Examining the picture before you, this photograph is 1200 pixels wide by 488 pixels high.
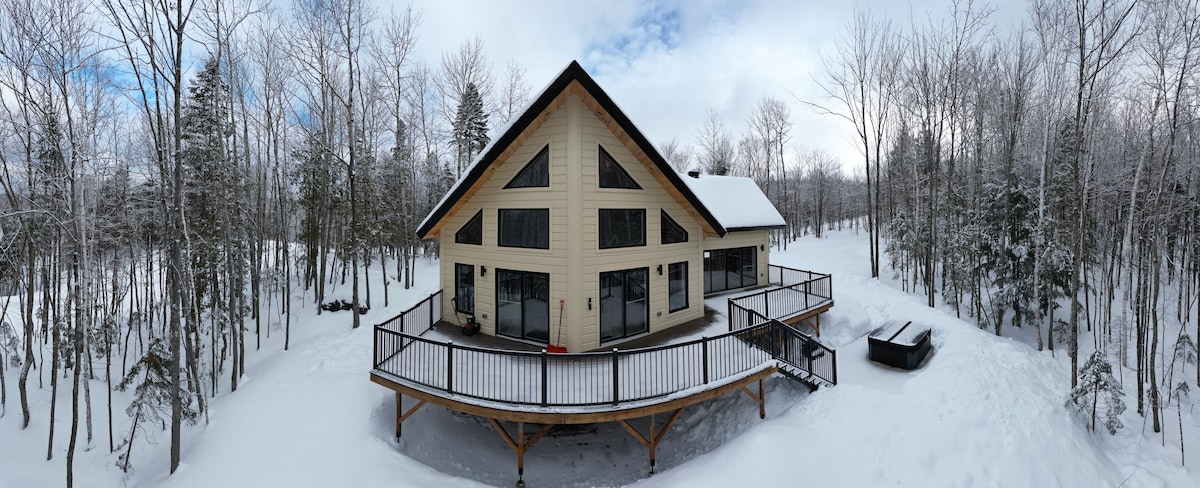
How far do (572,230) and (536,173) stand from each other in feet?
5.14

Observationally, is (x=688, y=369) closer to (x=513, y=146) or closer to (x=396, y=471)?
(x=396, y=471)

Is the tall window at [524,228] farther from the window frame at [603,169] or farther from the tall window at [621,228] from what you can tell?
the window frame at [603,169]

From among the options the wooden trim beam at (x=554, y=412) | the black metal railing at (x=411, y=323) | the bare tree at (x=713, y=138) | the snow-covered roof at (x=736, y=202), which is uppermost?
the bare tree at (x=713, y=138)

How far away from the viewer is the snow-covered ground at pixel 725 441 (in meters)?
7.04

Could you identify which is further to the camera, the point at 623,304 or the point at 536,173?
the point at 623,304

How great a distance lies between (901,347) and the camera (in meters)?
10.2

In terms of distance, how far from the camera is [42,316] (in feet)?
43.8

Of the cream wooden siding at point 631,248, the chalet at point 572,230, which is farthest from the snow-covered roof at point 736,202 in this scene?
the chalet at point 572,230

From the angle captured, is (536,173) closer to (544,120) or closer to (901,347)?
(544,120)

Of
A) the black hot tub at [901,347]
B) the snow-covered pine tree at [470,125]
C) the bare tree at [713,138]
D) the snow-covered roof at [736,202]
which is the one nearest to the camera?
the black hot tub at [901,347]

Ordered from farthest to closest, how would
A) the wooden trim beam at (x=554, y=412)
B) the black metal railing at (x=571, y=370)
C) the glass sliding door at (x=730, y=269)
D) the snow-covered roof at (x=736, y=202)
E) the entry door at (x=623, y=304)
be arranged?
the snow-covered roof at (x=736, y=202) < the glass sliding door at (x=730, y=269) < the entry door at (x=623, y=304) < the black metal railing at (x=571, y=370) < the wooden trim beam at (x=554, y=412)

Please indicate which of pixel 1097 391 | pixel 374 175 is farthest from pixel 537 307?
pixel 374 175

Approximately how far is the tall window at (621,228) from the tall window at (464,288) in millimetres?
3535

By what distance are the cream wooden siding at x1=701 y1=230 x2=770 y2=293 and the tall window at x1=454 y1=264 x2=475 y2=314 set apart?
7.68m
